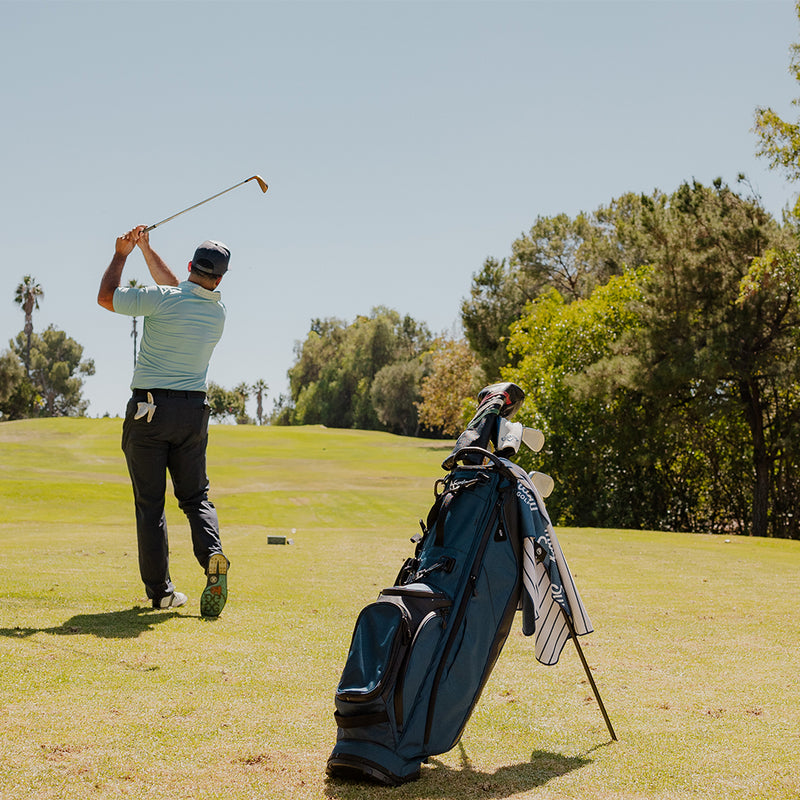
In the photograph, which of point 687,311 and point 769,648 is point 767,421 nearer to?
point 687,311

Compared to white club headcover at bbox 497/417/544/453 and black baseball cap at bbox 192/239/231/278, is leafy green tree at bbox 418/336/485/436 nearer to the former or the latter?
black baseball cap at bbox 192/239/231/278

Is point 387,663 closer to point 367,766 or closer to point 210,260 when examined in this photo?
point 367,766

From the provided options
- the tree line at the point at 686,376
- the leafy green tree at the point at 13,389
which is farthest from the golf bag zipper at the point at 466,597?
the leafy green tree at the point at 13,389

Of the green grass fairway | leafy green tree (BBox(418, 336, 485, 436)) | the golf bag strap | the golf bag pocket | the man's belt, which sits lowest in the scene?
the green grass fairway

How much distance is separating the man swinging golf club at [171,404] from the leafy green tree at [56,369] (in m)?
114

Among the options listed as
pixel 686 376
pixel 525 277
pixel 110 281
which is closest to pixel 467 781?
pixel 110 281

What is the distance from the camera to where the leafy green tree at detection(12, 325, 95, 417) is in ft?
388

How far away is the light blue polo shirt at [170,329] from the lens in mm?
5855

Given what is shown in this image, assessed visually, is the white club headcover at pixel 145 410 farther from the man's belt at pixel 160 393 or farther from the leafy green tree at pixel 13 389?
the leafy green tree at pixel 13 389

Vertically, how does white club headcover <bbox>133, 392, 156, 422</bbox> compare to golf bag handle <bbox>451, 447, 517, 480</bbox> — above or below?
above

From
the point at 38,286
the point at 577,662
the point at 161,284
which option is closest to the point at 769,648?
the point at 577,662

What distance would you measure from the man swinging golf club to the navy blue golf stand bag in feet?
8.99

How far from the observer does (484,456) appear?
3.64 meters

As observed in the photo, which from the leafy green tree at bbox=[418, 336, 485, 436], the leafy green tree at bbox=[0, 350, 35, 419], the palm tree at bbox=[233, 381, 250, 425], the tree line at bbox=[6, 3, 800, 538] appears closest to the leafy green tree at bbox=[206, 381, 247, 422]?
the palm tree at bbox=[233, 381, 250, 425]
